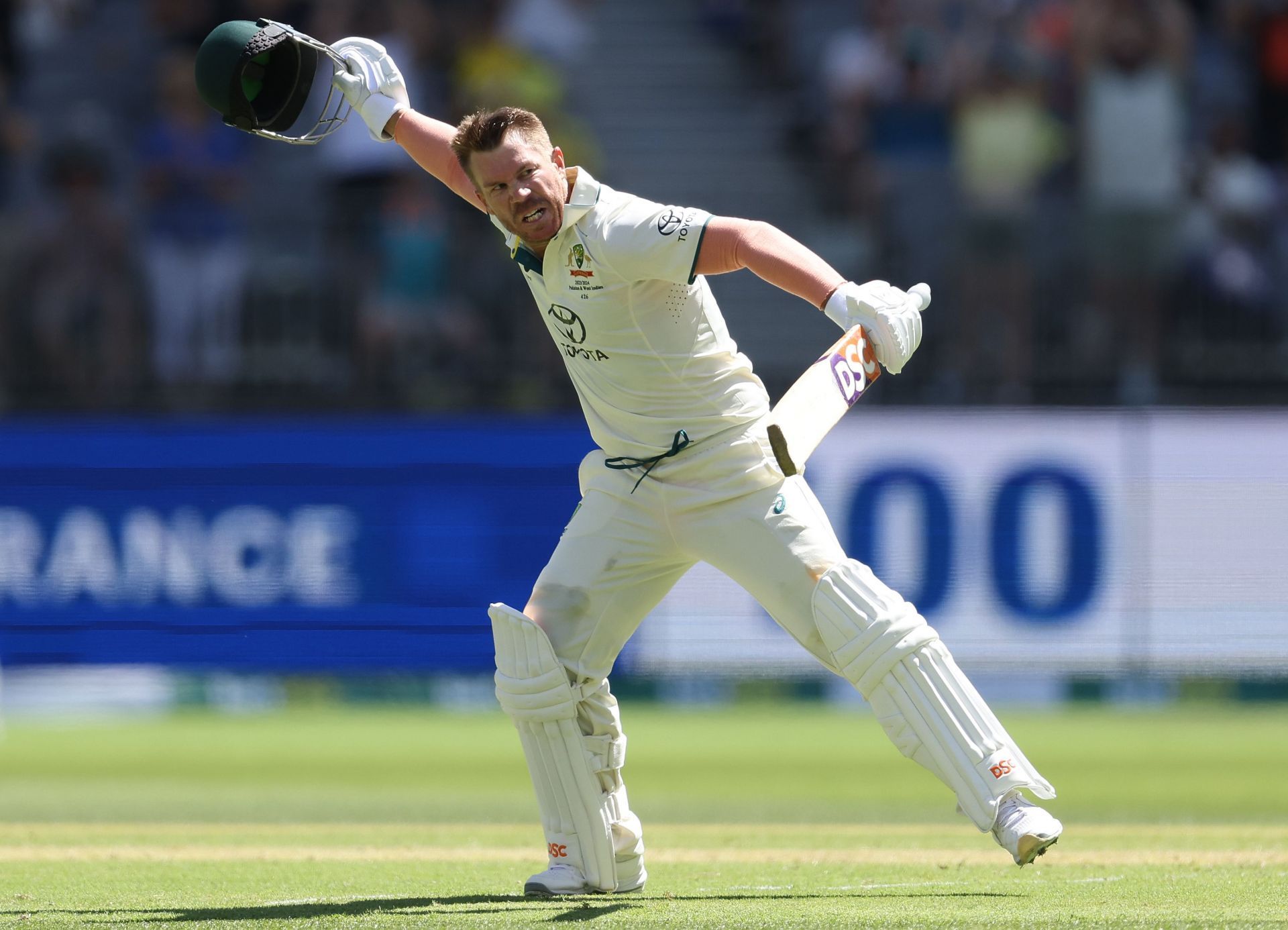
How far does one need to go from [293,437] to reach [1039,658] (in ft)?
14.9

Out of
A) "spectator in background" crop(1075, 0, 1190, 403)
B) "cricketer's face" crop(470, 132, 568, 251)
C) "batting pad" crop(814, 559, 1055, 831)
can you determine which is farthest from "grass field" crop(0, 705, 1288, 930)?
"spectator in background" crop(1075, 0, 1190, 403)

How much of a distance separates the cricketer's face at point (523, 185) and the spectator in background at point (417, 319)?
23.4 feet

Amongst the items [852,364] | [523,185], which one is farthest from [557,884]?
[523,185]

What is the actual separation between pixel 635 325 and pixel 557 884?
1.50 meters

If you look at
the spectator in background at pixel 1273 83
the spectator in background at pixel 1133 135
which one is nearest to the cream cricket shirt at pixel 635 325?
the spectator in background at pixel 1133 135

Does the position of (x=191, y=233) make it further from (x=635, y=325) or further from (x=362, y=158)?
(x=635, y=325)

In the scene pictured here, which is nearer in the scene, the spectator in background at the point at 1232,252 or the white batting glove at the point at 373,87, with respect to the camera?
the white batting glove at the point at 373,87

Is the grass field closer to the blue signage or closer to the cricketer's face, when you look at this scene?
the blue signage

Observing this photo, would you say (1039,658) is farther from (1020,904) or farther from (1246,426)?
(1020,904)

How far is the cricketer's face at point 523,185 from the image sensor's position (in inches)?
198

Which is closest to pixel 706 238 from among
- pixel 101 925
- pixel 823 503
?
pixel 101 925

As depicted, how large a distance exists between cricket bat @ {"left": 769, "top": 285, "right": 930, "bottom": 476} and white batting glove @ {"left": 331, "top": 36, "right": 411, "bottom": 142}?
1703 mm

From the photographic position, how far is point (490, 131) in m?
5.03

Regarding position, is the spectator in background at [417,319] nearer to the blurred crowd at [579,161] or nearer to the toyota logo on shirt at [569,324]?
the blurred crowd at [579,161]
